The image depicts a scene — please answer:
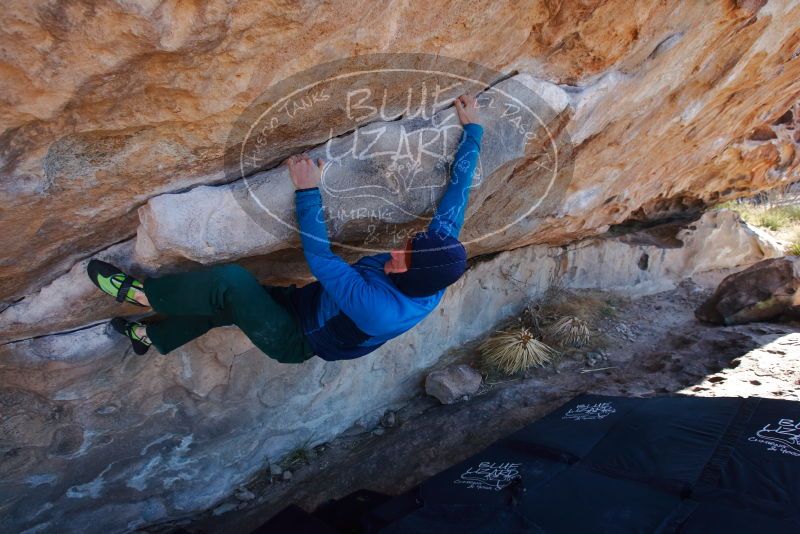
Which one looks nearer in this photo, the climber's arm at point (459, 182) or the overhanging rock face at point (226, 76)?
the overhanging rock face at point (226, 76)

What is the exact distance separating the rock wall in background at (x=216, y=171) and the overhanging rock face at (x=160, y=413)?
0.5 inches

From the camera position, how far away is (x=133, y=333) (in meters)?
2.79

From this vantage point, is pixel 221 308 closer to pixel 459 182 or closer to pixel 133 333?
pixel 133 333

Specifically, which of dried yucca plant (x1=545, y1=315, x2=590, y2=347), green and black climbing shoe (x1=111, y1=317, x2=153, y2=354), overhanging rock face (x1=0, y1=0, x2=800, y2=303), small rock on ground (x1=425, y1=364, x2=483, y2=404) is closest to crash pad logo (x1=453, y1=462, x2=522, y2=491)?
small rock on ground (x1=425, y1=364, x2=483, y2=404)

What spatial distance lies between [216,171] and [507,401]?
2910mm

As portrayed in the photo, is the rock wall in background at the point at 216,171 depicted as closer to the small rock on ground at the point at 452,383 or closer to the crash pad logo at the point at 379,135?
the crash pad logo at the point at 379,135

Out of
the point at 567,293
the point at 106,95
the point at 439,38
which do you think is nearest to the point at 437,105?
the point at 439,38

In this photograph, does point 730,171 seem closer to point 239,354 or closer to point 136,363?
point 239,354

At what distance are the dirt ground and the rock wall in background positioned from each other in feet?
0.73

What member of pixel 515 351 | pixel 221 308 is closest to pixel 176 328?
pixel 221 308

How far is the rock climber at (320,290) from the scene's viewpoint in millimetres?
2352

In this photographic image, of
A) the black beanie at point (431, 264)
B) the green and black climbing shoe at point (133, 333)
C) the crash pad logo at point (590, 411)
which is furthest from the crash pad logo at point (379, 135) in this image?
the crash pad logo at point (590, 411)

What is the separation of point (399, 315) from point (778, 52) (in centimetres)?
303

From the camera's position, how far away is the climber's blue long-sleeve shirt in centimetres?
236
